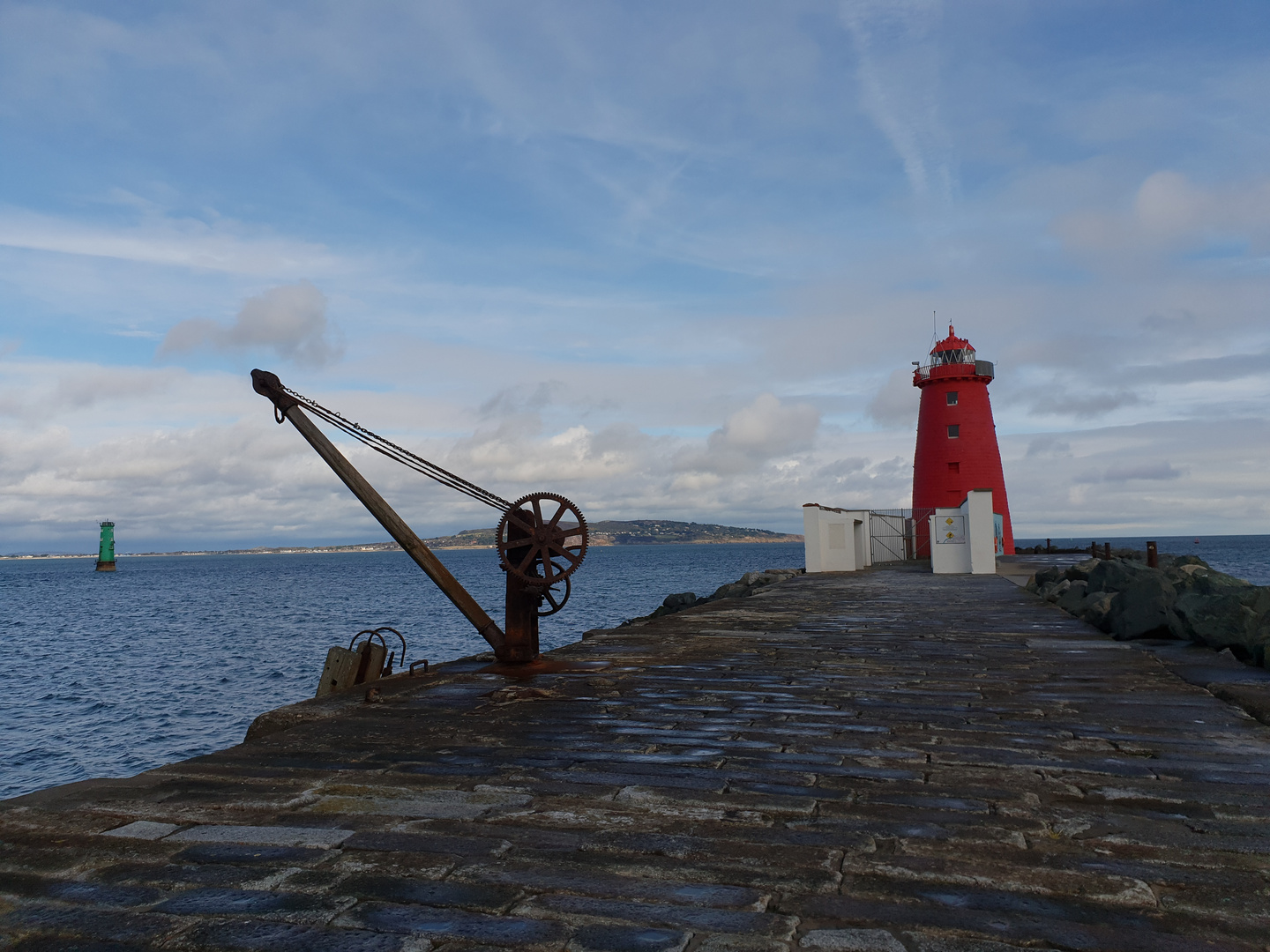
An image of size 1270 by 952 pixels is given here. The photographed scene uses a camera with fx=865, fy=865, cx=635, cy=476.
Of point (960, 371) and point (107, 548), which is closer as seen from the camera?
point (960, 371)

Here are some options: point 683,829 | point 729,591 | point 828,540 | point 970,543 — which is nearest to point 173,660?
point 729,591

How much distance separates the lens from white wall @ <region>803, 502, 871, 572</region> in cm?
2598

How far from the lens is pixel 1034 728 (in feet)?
17.2

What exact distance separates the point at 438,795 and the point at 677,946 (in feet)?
6.05

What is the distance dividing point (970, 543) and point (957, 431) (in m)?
13.6

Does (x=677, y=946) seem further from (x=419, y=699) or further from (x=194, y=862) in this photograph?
(x=419, y=699)

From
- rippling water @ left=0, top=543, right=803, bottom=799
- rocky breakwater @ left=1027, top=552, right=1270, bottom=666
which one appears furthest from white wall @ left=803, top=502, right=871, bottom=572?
rocky breakwater @ left=1027, top=552, right=1270, bottom=666

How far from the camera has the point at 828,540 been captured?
26078mm

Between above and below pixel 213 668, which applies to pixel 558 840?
above

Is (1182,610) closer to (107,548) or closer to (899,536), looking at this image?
(899,536)

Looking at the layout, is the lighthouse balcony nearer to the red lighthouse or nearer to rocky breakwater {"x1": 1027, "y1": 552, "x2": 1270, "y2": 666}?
the red lighthouse

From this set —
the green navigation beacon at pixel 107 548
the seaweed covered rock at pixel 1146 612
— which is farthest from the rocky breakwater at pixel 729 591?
the green navigation beacon at pixel 107 548

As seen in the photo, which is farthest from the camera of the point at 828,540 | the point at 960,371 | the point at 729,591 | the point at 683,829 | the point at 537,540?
the point at 960,371

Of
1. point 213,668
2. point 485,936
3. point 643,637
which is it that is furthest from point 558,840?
point 213,668
